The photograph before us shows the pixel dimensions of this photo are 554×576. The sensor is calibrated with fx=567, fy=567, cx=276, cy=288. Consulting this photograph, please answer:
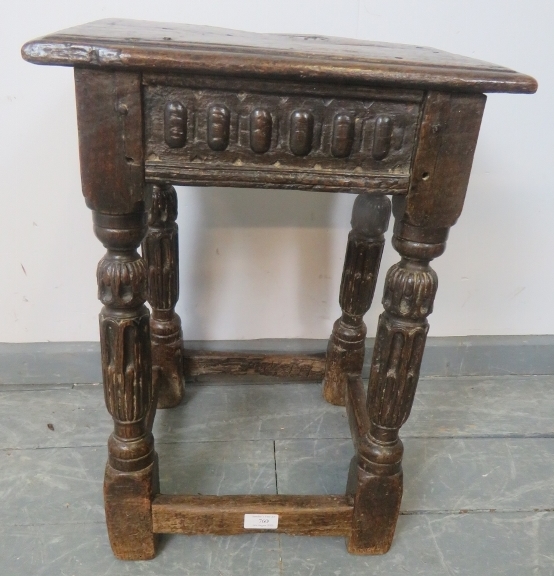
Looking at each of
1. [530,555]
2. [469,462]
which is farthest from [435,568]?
[469,462]

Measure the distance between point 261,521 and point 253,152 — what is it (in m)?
0.55

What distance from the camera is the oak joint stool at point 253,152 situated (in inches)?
24.6

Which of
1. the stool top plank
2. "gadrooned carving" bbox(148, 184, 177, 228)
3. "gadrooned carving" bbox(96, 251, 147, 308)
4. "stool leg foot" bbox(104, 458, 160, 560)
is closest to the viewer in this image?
the stool top plank

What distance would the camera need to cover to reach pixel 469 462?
1.12 metres

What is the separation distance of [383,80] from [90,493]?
829mm

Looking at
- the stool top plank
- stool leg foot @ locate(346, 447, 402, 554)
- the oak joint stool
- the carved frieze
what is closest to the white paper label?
the oak joint stool

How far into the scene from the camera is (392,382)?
801 millimetres

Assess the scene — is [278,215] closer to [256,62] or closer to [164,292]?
[164,292]

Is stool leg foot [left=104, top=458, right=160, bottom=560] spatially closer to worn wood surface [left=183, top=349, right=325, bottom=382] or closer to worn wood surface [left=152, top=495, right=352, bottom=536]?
worn wood surface [left=152, top=495, right=352, bottom=536]

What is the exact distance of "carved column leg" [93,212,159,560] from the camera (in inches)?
28.1

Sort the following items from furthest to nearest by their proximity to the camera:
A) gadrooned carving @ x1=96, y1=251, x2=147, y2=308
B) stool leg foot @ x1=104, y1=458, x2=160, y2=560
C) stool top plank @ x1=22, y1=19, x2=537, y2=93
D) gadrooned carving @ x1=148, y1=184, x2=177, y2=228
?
1. gadrooned carving @ x1=148, y1=184, x2=177, y2=228
2. stool leg foot @ x1=104, y1=458, x2=160, y2=560
3. gadrooned carving @ x1=96, y1=251, x2=147, y2=308
4. stool top plank @ x1=22, y1=19, x2=537, y2=93

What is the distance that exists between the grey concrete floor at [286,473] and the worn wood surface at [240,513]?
0.06 meters

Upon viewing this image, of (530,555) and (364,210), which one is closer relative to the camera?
(530,555)

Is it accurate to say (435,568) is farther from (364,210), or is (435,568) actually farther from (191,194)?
(191,194)
